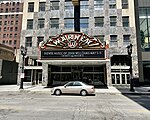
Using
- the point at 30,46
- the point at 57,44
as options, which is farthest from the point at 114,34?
the point at 30,46

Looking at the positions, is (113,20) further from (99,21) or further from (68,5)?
(68,5)

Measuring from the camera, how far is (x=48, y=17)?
95.7ft

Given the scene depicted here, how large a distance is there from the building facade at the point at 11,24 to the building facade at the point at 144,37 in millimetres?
75110

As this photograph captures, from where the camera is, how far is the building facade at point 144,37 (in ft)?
85.9

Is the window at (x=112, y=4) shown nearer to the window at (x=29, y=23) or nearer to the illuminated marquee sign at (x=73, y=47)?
the illuminated marquee sign at (x=73, y=47)

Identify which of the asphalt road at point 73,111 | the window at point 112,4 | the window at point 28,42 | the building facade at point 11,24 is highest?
the building facade at point 11,24

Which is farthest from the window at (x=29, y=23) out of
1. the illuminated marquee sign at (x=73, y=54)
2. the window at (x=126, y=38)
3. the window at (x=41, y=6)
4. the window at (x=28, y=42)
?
the window at (x=126, y=38)

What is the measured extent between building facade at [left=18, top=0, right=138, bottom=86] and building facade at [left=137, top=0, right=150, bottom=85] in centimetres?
138

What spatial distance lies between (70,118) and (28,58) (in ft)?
77.1

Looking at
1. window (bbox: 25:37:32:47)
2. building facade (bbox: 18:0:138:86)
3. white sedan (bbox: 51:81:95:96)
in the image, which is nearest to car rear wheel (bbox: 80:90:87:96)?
white sedan (bbox: 51:81:95:96)

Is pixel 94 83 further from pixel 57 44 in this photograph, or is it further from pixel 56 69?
pixel 57 44

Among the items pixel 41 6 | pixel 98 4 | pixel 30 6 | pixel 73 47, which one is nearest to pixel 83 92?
pixel 73 47

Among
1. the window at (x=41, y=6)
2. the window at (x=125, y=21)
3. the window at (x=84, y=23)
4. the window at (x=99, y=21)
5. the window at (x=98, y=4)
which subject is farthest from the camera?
the window at (x=41, y=6)

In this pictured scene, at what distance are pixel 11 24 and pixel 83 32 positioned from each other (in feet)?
251
